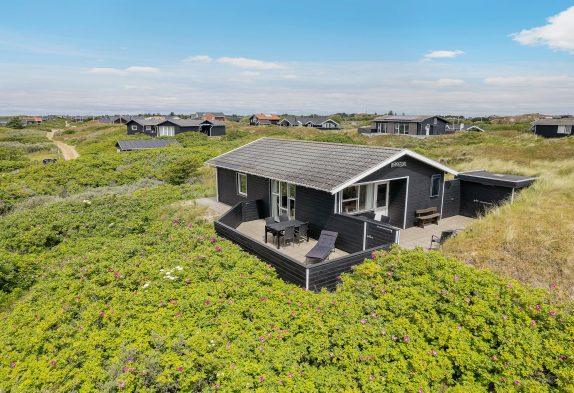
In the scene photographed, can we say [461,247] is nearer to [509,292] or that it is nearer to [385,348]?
[509,292]

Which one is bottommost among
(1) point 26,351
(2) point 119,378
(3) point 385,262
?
(1) point 26,351

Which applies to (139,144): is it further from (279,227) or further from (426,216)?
(426,216)

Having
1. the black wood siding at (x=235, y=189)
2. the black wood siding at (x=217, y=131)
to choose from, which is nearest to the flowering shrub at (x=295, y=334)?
the black wood siding at (x=235, y=189)

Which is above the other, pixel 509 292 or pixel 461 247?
pixel 509 292

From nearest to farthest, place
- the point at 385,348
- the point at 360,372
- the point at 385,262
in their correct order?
the point at 360,372
the point at 385,348
the point at 385,262

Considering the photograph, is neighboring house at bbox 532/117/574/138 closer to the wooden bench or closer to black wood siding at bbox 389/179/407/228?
the wooden bench

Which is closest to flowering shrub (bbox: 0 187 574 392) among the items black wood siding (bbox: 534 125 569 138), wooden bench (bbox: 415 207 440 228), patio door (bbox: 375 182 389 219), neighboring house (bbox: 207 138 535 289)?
neighboring house (bbox: 207 138 535 289)

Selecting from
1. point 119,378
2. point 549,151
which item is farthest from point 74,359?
point 549,151
